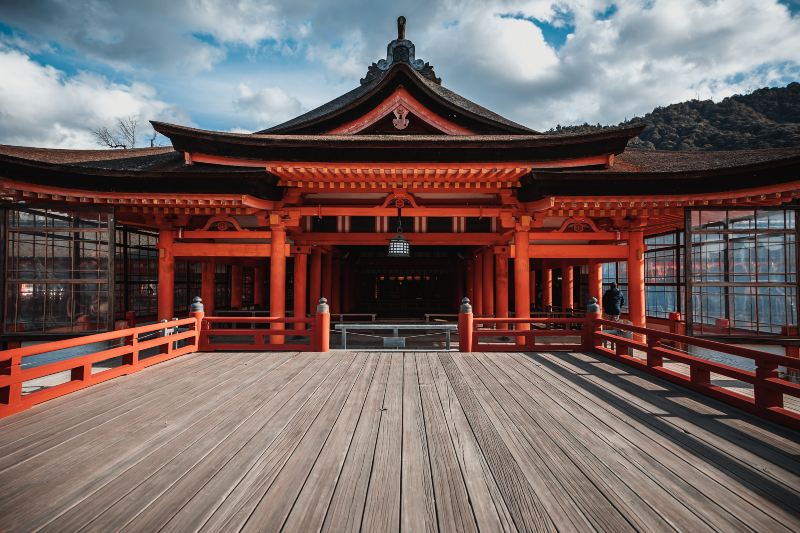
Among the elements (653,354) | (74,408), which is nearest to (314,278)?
(74,408)

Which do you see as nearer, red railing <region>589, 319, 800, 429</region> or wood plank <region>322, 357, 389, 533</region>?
wood plank <region>322, 357, 389, 533</region>

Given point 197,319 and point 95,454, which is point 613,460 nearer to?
point 95,454

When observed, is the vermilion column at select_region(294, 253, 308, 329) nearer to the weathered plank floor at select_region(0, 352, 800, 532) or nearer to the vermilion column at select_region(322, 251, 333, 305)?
the vermilion column at select_region(322, 251, 333, 305)

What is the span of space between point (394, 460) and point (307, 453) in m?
0.87

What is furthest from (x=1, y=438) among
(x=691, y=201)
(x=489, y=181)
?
(x=691, y=201)

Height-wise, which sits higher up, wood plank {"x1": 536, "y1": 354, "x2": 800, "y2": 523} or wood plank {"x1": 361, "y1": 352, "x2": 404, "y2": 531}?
wood plank {"x1": 361, "y1": 352, "x2": 404, "y2": 531}

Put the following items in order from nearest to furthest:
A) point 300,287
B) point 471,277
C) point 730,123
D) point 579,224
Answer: point 579,224, point 300,287, point 471,277, point 730,123

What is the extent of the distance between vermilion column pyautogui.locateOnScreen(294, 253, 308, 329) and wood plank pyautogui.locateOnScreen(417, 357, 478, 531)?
786cm

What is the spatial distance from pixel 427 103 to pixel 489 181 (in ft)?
14.1

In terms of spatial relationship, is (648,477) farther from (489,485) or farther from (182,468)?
(182,468)

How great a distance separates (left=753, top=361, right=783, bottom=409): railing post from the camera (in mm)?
4324

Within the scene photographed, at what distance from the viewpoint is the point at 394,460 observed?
3.25 meters

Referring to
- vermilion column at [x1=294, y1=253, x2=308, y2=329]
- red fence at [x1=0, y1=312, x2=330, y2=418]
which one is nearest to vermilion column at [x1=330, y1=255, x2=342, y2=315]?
vermilion column at [x1=294, y1=253, x2=308, y2=329]

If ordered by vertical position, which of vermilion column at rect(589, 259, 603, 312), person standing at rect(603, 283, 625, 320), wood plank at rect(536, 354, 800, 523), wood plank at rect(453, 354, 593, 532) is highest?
vermilion column at rect(589, 259, 603, 312)
